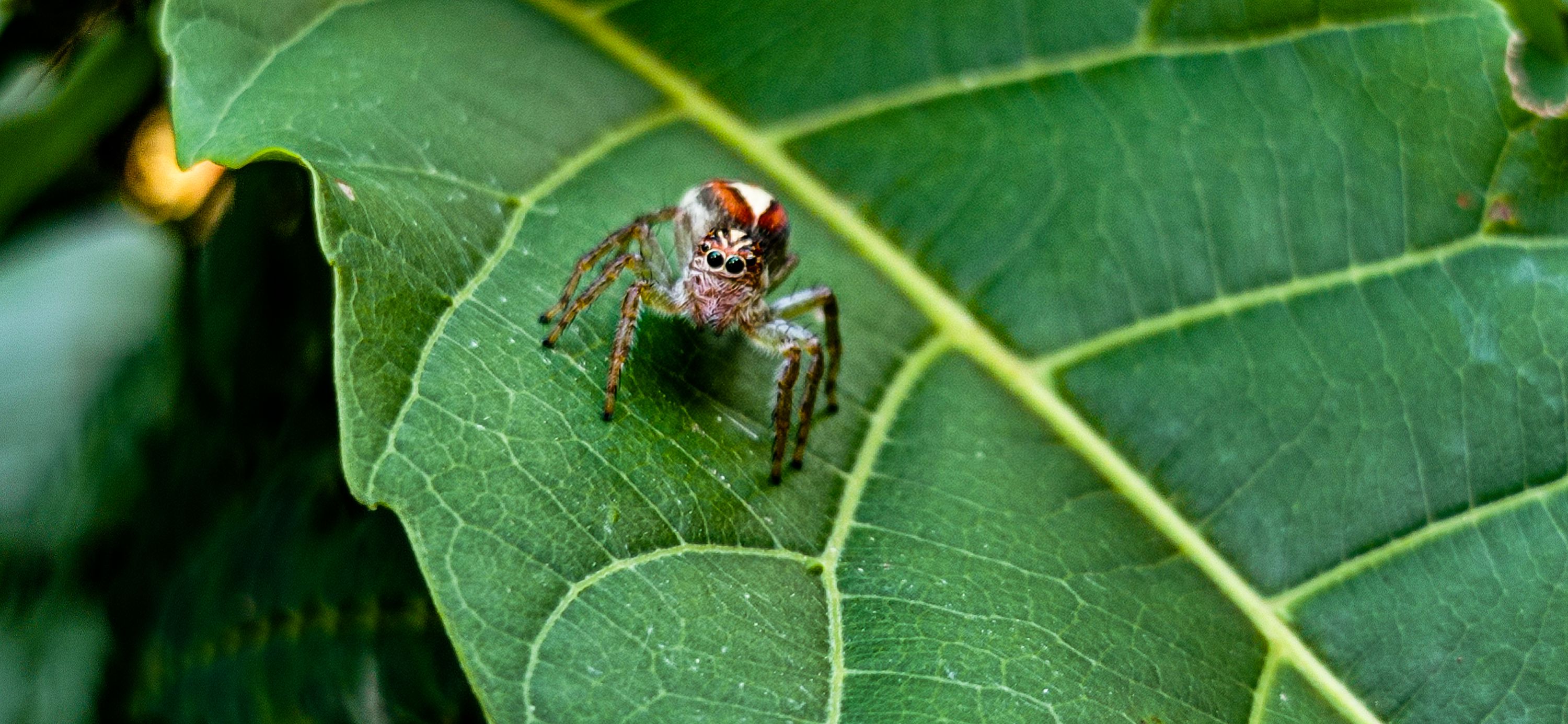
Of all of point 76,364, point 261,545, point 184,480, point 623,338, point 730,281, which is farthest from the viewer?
point 76,364

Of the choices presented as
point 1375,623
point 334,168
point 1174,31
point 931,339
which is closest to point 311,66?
point 334,168

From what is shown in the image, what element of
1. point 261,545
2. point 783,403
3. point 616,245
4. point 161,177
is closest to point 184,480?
point 261,545

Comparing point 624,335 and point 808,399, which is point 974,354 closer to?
point 808,399

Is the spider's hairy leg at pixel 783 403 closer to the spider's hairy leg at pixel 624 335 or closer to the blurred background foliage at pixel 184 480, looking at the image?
the spider's hairy leg at pixel 624 335

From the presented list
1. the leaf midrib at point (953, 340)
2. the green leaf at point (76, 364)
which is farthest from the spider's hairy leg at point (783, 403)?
the green leaf at point (76, 364)

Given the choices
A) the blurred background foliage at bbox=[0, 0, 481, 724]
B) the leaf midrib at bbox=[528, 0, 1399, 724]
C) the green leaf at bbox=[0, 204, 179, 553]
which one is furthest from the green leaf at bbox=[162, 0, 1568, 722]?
the green leaf at bbox=[0, 204, 179, 553]

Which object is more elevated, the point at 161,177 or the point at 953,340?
the point at 161,177

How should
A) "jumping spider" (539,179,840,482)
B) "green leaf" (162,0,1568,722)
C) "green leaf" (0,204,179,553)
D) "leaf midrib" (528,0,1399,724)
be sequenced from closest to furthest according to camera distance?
1. "green leaf" (162,0,1568,722)
2. "leaf midrib" (528,0,1399,724)
3. "jumping spider" (539,179,840,482)
4. "green leaf" (0,204,179,553)

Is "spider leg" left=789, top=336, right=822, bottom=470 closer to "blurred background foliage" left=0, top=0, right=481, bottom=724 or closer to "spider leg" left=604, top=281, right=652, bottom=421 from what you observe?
"spider leg" left=604, top=281, right=652, bottom=421
